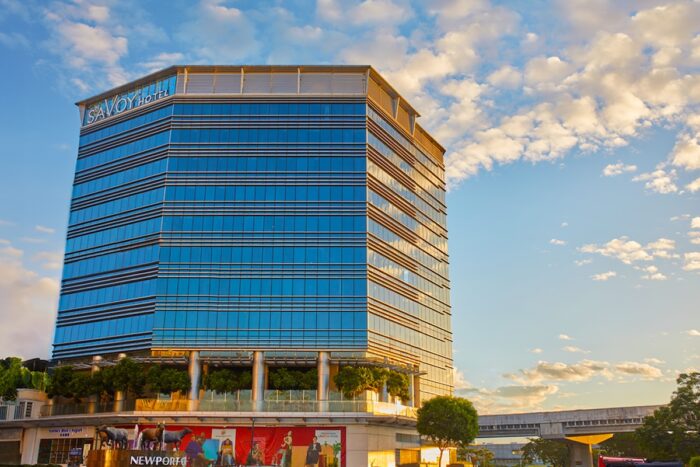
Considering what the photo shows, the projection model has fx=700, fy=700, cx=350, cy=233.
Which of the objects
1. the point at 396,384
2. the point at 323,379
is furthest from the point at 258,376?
the point at 396,384

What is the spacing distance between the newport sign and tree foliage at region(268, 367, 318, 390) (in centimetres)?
3779

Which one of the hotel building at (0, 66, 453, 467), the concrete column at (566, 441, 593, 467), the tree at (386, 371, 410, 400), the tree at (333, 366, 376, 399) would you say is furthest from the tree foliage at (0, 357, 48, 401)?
the concrete column at (566, 441, 593, 467)

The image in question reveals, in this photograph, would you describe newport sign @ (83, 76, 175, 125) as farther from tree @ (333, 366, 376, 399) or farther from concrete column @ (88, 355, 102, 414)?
tree @ (333, 366, 376, 399)

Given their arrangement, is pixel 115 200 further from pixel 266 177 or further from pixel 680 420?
pixel 680 420

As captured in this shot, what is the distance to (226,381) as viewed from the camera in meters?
74.0

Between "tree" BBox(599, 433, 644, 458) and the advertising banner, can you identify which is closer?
the advertising banner

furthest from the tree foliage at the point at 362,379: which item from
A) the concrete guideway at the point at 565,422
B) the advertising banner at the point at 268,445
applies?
the concrete guideway at the point at 565,422

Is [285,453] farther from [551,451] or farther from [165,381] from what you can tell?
[551,451]

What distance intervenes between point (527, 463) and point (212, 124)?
140 metres

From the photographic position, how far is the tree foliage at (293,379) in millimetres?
74562

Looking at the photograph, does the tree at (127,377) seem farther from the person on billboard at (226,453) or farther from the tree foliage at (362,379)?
the tree foliage at (362,379)

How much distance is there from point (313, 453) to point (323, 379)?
7.69m

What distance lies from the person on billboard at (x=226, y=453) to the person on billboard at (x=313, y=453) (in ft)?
25.4

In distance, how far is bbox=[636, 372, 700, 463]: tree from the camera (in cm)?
8581
